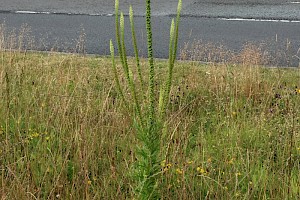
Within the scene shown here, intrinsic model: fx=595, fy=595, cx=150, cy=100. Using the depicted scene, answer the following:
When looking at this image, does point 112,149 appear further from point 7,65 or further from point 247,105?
point 7,65

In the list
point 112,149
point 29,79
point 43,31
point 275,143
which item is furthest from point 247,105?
point 43,31

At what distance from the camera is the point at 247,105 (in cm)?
475

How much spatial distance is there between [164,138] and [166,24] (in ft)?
20.8

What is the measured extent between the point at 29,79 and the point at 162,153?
77.1 inches

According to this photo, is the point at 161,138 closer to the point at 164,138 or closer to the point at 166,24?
the point at 164,138

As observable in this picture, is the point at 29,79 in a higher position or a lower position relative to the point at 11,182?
higher

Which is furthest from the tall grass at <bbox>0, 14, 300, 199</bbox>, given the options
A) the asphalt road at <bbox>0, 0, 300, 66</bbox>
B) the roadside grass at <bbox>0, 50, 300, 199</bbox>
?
the asphalt road at <bbox>0, 0, 300, 66</bbox>

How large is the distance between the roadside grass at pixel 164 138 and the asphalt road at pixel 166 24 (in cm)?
225

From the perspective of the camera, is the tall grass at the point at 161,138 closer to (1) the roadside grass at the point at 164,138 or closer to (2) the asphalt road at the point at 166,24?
(1) the roadside grass at the point at 164,138

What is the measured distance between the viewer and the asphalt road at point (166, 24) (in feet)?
27.3

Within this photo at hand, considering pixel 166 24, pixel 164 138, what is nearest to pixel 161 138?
pixel 164 138

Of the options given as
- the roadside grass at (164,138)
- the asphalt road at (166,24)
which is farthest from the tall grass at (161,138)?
the asphalt road at (166,24)

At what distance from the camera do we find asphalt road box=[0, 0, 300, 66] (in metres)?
8.31

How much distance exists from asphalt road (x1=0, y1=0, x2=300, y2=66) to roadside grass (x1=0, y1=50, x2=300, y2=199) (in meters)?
2.25
